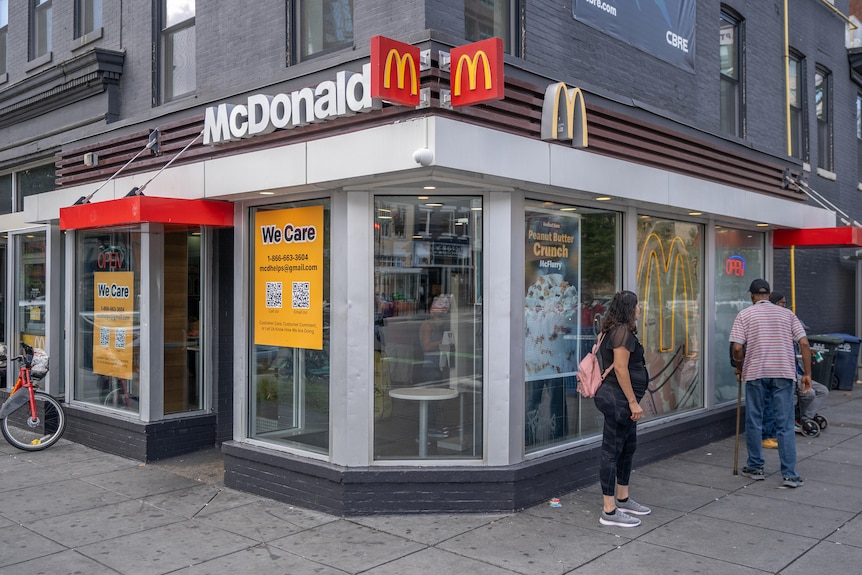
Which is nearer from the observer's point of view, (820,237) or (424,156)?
(424,156)

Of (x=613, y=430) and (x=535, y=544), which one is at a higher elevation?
(x=613, y=430)

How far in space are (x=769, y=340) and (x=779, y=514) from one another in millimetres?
1774

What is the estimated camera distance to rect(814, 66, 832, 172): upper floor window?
1475 cm

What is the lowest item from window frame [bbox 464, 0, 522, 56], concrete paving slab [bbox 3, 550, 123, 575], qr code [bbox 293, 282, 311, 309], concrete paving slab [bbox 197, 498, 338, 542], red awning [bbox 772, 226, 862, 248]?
concrete paving slab [bbox 3, 550, 123, 575]

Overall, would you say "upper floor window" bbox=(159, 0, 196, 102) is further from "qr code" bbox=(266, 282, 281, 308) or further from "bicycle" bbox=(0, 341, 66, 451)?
"bicycle" bbox=(0, 341, 66, 451)

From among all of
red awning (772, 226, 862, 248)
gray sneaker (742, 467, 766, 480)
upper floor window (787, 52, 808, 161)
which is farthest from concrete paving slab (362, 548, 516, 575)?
upper floor window (787, 52, 808, 161)

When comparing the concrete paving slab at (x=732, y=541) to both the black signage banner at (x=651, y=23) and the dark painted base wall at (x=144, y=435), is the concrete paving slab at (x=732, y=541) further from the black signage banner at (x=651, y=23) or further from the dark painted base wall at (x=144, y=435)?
the dark painted base wall at (x=144, y=435)

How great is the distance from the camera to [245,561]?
17.9 feet

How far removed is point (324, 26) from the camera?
287 inches

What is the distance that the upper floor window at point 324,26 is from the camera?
7.11 m

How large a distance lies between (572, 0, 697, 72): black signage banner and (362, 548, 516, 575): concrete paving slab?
5221mm

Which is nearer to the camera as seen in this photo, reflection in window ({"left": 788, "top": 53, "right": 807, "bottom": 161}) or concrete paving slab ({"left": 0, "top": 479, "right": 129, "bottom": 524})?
concrete paving slab ({"left": 0, "top": 479, "right": 129, "bottom": 524})

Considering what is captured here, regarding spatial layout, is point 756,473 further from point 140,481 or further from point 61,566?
point 61,566

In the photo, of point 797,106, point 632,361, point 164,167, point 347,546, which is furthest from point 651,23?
point 347,546
